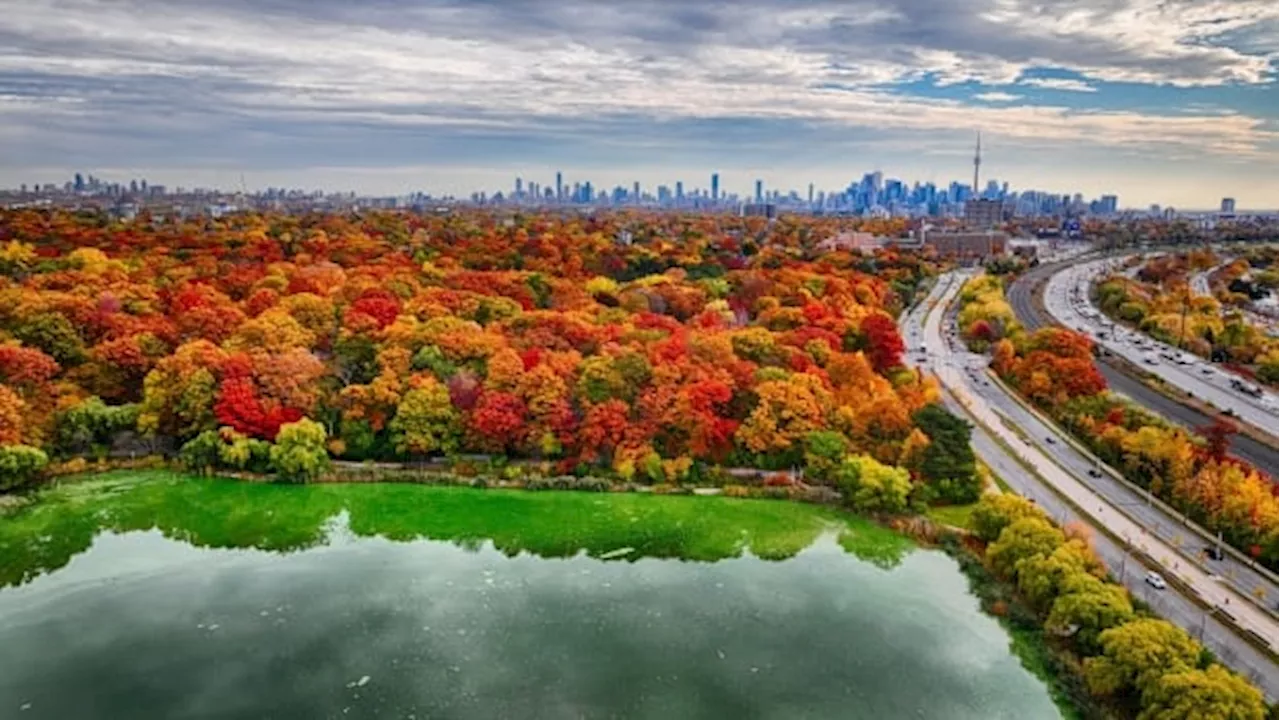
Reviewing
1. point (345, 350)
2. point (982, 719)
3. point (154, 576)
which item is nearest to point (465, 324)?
point (345, 350)

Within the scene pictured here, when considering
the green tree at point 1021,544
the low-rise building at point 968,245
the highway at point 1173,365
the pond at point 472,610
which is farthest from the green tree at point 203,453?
the low-rise building at point 968,245

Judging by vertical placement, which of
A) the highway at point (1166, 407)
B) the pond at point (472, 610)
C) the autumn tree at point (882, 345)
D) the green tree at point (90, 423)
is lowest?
the pond at point (472, 610)

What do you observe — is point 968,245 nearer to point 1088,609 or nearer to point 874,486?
point 874,486

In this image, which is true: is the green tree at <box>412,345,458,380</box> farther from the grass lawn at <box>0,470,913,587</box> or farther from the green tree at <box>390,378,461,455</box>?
the grass lawn at <box>0,470,913,587</box>

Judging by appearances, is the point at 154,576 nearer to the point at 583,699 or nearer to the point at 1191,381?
the point at 583,699

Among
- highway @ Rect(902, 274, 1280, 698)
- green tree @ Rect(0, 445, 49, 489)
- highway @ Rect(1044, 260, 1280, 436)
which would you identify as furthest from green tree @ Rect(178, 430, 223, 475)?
highway @ Rect(1044, 260, 1280, 436)

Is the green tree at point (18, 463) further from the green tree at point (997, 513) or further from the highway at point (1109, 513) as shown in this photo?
the highway at point (1109, 513)

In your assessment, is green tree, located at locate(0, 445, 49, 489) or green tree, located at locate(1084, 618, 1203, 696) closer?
green tree, located at locate(1084, 618, 1203, 696)
